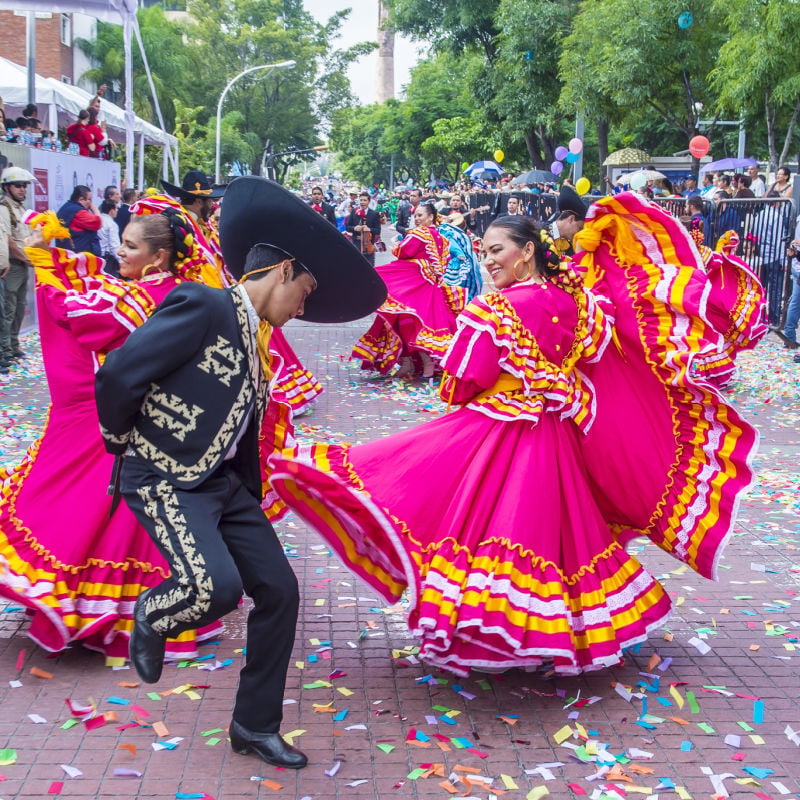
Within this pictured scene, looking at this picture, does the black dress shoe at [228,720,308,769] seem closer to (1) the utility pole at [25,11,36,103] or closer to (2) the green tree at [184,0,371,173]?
(1) the utility pole at [25,11,36,103]

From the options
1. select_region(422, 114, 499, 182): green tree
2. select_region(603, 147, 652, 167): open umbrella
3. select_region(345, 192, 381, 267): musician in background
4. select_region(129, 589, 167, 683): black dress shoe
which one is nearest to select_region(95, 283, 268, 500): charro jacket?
select_region(129, 589, 167, 683): black dress shoe

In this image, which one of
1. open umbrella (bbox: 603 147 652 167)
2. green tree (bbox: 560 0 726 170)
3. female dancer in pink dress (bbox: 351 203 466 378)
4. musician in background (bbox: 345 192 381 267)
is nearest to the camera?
female dancer in pink dress (bbox: 351 203 466 378)

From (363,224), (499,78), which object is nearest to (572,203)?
(363,224)

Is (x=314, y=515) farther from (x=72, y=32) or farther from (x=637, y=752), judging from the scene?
(x=72, y=32)

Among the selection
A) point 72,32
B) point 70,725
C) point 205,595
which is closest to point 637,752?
point 205,595

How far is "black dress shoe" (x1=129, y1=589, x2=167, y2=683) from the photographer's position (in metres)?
3.37

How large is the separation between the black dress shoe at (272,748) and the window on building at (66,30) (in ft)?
128

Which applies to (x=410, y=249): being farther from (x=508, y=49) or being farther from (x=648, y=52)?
(x=508, y=49)

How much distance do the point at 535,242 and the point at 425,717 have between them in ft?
6.30

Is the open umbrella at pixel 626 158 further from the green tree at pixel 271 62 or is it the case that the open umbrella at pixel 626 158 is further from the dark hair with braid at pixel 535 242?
the dark hair with braid at pixel 535 242

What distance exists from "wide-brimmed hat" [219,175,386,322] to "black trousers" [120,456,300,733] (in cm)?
70

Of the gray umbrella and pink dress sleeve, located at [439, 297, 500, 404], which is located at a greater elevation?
the gray umbrella

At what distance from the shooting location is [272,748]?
142 inches

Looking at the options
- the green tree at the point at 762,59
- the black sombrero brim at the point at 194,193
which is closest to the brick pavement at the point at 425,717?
the black sombrero brim at the point at 194,193
